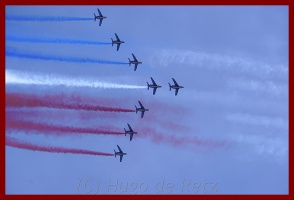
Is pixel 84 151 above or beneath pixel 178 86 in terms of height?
beneath

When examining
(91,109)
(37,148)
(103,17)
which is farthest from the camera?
(103,17)

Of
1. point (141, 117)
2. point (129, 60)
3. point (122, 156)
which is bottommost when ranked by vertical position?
point (122, 156)

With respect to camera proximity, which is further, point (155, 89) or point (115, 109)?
point (155, 89)

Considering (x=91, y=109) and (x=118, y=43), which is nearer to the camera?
(x=91, y=109)

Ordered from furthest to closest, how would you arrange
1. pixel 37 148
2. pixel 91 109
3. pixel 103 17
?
pixel 103 17 → pixel 91 109 → pixel 37 148

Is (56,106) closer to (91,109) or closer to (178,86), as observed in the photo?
(91,109)

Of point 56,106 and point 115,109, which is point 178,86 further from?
point 56,106

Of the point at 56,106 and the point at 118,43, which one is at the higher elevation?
the point at 118,43

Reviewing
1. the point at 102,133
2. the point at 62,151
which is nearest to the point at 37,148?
the point at 62,151

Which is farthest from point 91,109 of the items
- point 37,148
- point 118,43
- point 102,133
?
point 118,43
